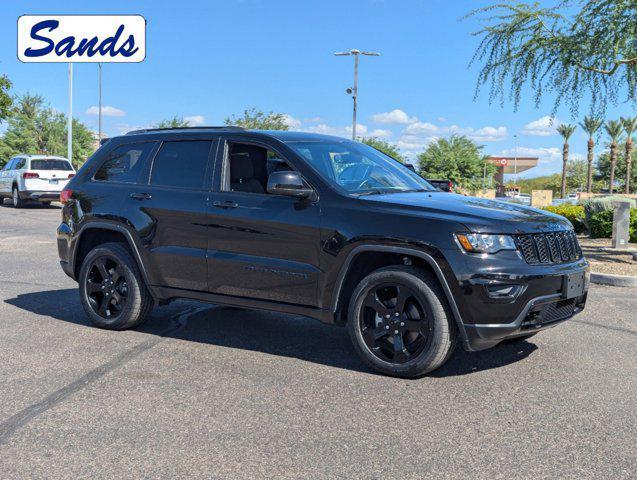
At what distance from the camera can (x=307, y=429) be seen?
12.8ft

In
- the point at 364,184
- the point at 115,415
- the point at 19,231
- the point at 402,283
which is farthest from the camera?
the point at 19,231

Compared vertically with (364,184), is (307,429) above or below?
below

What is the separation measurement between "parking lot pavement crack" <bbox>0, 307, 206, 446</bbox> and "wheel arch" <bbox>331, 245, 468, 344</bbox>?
1.72 m

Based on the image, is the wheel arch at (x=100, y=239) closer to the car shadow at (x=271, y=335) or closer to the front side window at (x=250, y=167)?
the car shadow at (x=271, y=335)

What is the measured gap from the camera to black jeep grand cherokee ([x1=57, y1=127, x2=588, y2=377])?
4621 millimetres

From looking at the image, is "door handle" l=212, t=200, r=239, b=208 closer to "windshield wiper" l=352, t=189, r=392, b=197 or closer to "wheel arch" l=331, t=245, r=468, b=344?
"windshield wiper" l=352, t=189, r=392, b=197

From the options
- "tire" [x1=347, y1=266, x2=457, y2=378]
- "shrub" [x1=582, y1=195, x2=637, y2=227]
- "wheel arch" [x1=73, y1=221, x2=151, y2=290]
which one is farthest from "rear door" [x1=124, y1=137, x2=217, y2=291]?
"shrub" [x1=582, y1=195, x2=637, y2=227]

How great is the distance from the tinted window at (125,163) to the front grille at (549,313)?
366 centimetres

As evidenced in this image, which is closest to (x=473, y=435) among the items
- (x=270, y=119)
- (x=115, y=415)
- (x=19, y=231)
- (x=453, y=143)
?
(x=115, y=415)

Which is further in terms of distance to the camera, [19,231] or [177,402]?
[19,231]

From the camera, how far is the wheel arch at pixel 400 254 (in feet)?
15.2

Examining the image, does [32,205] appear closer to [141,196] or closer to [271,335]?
[141,196]

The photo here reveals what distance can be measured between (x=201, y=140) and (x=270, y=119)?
5254cm

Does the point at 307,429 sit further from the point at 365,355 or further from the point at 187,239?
the point at 187,239
